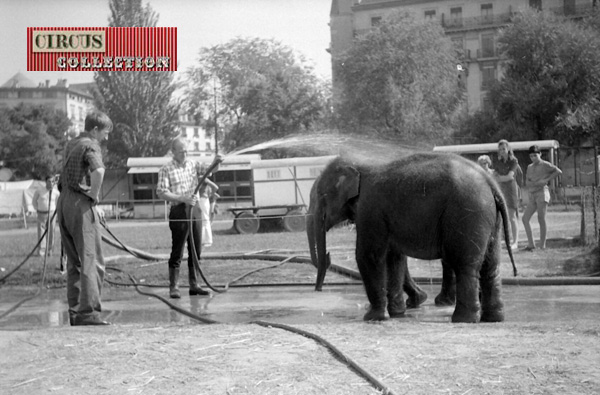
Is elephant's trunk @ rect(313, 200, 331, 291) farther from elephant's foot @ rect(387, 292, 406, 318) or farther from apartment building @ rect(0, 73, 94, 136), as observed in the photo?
apartment building @ rect(0, 73, 94, 136)

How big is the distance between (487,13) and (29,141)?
4247cm

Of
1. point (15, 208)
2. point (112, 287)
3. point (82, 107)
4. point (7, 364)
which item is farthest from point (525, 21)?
point (82, 107)

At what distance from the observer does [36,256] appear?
53.8 feet

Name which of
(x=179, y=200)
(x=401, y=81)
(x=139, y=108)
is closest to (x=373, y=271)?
(x=179, y=200)

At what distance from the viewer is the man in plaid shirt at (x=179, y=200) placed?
32.5 ft

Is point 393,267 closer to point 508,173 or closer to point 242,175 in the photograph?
point 508,173

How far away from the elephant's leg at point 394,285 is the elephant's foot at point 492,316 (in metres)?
0.92

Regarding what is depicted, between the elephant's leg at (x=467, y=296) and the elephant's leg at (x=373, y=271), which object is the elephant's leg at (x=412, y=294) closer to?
the elephant's leg at (x=373, y=271)

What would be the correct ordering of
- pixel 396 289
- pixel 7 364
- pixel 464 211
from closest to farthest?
pixel 7 364 → pixel 464 211 → pixel 396 289

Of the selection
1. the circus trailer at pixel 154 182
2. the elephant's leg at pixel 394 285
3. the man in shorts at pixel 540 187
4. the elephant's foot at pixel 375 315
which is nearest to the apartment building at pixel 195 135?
the circus trailer at pixel 154 182

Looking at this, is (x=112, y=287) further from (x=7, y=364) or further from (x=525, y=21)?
(x=525, y=21)

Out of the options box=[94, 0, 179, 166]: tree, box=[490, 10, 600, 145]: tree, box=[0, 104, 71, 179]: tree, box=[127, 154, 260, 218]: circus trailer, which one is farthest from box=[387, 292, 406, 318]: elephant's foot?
box=[0, 104, 71, 179]: tree

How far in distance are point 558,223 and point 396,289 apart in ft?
49.1

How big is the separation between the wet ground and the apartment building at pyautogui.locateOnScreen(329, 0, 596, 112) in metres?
37.1
